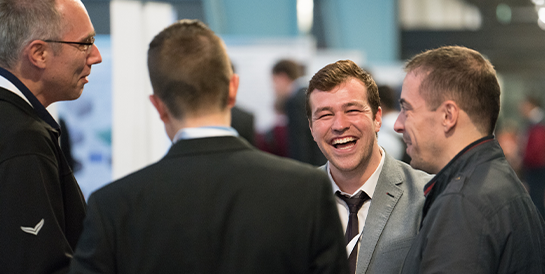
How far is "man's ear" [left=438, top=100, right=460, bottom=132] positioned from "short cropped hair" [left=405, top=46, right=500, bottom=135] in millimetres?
13

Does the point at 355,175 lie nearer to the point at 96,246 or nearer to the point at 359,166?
the point at 359,166

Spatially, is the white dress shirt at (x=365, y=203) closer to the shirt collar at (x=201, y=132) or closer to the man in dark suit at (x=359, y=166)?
the man in dark suit at (x=359, y=166)

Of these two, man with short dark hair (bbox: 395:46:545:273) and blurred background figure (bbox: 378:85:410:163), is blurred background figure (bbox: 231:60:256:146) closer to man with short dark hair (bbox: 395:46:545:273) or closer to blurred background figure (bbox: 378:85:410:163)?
blurred background figure (bbox: 378:85:410:163)

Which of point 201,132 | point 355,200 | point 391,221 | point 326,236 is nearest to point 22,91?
point 201,132

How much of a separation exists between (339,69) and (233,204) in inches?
37.2

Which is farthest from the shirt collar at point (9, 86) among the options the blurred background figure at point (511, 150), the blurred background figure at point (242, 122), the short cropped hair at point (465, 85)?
the blurred background figure at point (511, 150)

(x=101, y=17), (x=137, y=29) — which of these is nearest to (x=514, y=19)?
(x=101, y=17)

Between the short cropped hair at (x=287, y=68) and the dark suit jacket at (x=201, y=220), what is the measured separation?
3640mm

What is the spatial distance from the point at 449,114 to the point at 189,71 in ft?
2.57

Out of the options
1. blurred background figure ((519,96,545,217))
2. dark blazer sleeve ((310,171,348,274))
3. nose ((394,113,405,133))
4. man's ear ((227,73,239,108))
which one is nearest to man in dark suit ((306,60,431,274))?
nose ((394,113,405,133))

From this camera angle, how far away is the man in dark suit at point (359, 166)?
173cm

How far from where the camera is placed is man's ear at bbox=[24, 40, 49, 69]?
1.61 meters

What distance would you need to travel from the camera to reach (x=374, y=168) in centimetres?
188

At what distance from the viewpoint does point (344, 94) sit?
6.06 ft
